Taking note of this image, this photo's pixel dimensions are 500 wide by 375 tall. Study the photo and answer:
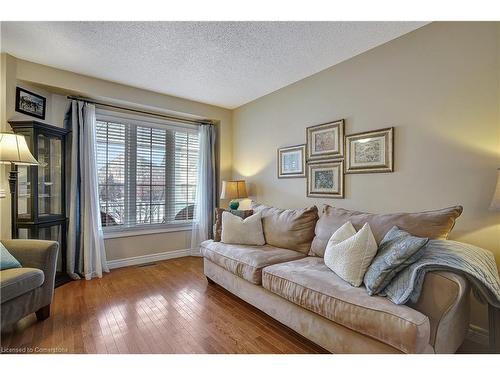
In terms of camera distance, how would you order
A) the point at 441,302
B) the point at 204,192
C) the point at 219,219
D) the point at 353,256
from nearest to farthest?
1. the point at 441,302
2. the point at 353,256
3. the point at 219,219
4. the point at 204,192

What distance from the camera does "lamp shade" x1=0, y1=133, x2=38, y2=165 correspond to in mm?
2100

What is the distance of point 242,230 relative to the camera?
108 inches

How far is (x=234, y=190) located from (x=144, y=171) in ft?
4.62

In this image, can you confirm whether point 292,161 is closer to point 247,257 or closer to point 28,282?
point 247,257

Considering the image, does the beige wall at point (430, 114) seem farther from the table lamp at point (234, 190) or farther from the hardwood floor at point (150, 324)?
the hardwood floor at point (150, 324)

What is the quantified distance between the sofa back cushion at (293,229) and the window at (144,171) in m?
1.94

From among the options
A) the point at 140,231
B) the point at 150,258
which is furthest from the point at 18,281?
the point at 150,258

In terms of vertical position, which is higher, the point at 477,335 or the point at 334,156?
the point at 334,156

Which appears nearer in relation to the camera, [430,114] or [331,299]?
[331,299]

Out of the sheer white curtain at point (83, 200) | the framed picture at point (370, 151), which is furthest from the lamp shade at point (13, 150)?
the framed picture at point (370, 151)

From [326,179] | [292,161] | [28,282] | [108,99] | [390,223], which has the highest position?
[108,99]

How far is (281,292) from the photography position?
1841 mm

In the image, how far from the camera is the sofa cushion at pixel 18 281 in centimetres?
165

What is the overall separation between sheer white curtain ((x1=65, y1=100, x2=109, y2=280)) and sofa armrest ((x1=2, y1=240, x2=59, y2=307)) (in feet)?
3.21
